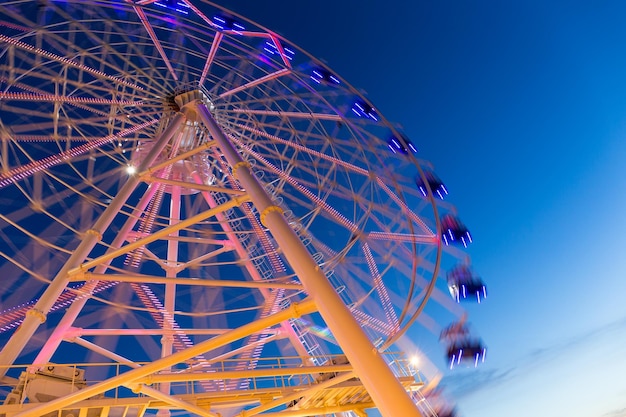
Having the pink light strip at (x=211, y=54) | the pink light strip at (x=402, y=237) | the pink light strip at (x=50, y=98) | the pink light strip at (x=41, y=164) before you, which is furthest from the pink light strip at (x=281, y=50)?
the pink light strip at (x=402, y=237)

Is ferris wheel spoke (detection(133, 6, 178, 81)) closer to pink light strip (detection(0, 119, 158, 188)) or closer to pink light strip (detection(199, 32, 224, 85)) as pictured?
pink light strip (detection(199, 32, 224, 85))

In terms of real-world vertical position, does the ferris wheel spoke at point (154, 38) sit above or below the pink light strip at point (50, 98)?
above

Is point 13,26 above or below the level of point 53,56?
above

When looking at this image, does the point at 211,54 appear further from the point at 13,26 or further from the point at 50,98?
the point at 13,26

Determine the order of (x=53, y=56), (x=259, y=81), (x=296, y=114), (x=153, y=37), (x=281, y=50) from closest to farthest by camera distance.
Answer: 1. (x=53, y=56)
2. (x=281, y=50)
3. (x=153, y=37)
4. (x=259, y=81)
5. (x=296, y=114)

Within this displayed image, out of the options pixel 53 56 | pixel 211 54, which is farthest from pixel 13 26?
pixel 211 54

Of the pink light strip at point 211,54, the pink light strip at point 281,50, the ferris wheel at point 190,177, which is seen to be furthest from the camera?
the pink light strip at point 211,54

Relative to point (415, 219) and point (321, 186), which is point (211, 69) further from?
point (415, 219)

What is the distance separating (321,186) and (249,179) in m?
6.70

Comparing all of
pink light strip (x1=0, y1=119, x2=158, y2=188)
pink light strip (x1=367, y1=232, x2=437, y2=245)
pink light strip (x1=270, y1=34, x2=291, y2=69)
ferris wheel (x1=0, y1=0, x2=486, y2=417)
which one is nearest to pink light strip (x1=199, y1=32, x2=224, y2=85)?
ferris wheel (x1=0, y1=0, x2=486, y2=417)

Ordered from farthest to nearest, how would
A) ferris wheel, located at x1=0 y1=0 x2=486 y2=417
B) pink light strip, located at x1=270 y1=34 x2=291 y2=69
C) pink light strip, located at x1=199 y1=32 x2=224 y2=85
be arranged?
pink light strip, located at x1=199 y1=32 x2=224 y2=85
pink light strip, located at x1=270 y1=34 x2=291 y2=69
ferris wheel, located at x1=0 y1=0 x2=486 y2=417

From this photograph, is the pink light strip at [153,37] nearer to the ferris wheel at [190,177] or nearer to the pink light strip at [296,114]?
the ferris wheel at [190,177]

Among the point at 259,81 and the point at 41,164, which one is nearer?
the point at 41,164

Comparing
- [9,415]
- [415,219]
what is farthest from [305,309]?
[415,219]
